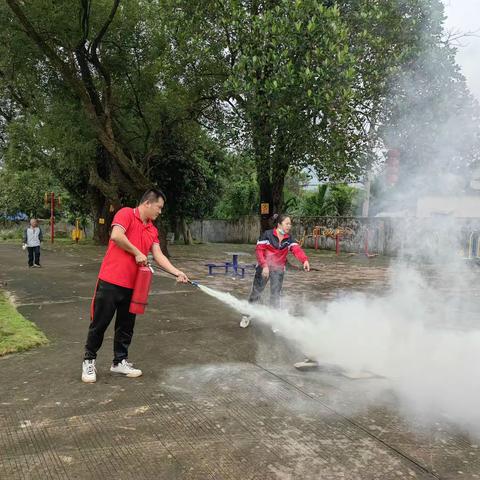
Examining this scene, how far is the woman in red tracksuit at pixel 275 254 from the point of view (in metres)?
6.73

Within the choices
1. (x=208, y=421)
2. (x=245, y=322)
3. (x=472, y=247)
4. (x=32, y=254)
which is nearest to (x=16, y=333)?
(x=245, y=322)

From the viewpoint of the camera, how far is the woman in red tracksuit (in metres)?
6.73

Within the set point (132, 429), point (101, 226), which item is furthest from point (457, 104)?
point (101, 226)

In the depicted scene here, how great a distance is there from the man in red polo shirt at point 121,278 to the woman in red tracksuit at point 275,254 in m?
2.24

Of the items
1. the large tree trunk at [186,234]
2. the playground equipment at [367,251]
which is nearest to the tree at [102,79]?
the playground equipment at [367,251]

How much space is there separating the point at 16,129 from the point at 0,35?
5.71 metres

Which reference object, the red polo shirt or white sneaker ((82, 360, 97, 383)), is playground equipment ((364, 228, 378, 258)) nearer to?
the red polo shirt

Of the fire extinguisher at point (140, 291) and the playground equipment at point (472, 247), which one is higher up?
the playground equipment at point (472, 247)

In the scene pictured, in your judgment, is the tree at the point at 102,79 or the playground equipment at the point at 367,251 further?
the playground equipment at the point at 367,251

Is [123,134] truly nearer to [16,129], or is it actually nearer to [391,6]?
[16,129]

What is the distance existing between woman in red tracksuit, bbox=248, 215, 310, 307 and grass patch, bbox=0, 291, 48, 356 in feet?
9.25

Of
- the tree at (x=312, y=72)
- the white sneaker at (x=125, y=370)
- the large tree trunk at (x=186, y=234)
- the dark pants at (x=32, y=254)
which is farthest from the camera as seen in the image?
the large tree trunk at (x=186, y=234)

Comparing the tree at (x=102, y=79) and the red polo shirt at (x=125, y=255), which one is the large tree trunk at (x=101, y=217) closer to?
the tree at (x=102, y=79)

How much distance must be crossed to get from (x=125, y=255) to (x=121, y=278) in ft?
0.67
